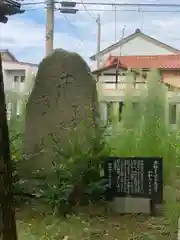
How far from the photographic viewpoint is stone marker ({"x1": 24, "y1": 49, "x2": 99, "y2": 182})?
198 inches

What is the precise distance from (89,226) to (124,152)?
1.33m

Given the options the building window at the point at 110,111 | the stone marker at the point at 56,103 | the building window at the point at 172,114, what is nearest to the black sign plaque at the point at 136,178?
the stone marker at the point at 56,103

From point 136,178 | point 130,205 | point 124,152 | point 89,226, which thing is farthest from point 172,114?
point 89,226

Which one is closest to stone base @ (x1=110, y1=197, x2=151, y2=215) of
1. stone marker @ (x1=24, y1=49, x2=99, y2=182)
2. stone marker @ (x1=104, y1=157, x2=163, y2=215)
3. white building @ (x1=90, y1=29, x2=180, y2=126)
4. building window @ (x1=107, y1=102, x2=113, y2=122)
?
stone marker @ (x1=104, y1=157, x2=163, y2=215)

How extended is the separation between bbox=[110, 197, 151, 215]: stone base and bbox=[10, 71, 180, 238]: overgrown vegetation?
0.17m

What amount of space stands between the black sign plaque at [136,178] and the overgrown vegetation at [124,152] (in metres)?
0.10

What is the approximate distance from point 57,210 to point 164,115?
1.99m

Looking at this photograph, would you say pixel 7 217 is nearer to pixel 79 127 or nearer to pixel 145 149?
pixel 79 127

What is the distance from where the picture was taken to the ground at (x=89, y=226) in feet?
12.2

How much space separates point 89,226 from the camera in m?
3.97

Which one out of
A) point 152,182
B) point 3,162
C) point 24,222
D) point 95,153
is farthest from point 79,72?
point 3,162

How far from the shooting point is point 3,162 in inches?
77.5

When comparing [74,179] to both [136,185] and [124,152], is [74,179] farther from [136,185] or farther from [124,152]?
[124,152]

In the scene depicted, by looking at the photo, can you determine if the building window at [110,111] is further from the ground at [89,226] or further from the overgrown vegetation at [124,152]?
the ground at [89,226]
